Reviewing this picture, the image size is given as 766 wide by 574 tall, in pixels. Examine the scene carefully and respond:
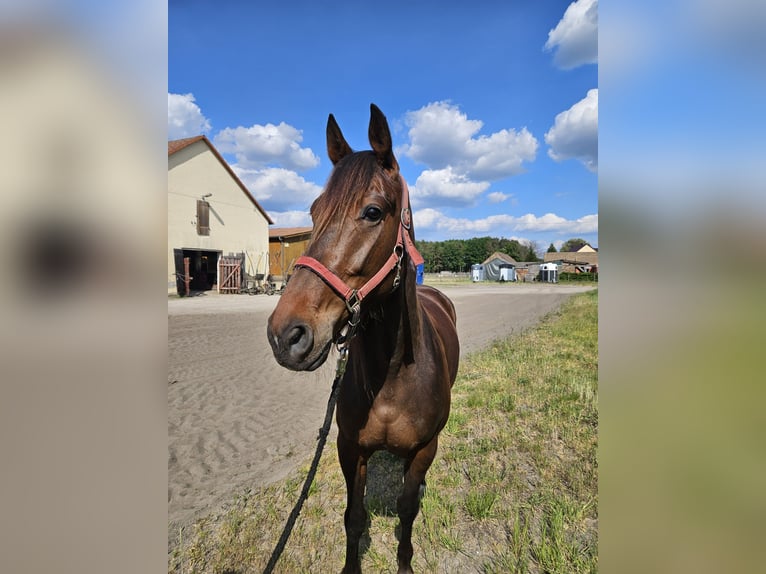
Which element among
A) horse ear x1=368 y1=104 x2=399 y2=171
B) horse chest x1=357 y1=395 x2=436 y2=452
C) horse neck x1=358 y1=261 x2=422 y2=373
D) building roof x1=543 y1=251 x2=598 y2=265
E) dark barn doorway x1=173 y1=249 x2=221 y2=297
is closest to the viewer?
horse ear x1=368 y1=104 x2=399 y2=171

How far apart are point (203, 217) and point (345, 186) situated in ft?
76.2

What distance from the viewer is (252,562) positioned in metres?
2.48

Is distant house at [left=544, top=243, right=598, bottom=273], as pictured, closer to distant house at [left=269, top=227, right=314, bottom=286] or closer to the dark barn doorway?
distant house at [left=269, top=227, right=314, bottom=286]

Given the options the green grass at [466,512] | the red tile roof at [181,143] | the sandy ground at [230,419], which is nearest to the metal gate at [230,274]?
the red tile roof at [181,143]

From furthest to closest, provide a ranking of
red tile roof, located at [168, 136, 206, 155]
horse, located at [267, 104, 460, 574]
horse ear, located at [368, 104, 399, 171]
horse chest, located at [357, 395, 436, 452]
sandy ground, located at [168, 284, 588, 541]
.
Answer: red tile roof, located at [168, 136, 206, 155], sandy ground, located at [168, 284, 588, 541], horse chest, located at [357, 395, 436, 452], horse ear, located at [368, 104, 399, 171], horse, located at [267, 104, 460, 574]

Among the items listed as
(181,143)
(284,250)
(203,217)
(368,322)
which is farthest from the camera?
(284,250)

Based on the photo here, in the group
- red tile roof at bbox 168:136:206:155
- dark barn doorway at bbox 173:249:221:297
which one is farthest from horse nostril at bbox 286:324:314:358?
dark barn doorway at bbox 173:249:221:297

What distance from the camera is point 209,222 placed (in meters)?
22.3

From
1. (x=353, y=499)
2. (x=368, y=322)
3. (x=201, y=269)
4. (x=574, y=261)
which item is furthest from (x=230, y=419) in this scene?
(x=574, y=261)

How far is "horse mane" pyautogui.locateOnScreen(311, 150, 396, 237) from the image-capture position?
163 centimetres

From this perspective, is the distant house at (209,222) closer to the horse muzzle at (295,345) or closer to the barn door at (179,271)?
the barn door at (179,271)

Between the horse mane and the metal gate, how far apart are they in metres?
24.3

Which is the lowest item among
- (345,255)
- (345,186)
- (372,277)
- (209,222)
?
(372,277)

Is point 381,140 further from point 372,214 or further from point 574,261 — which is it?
point 574,261
